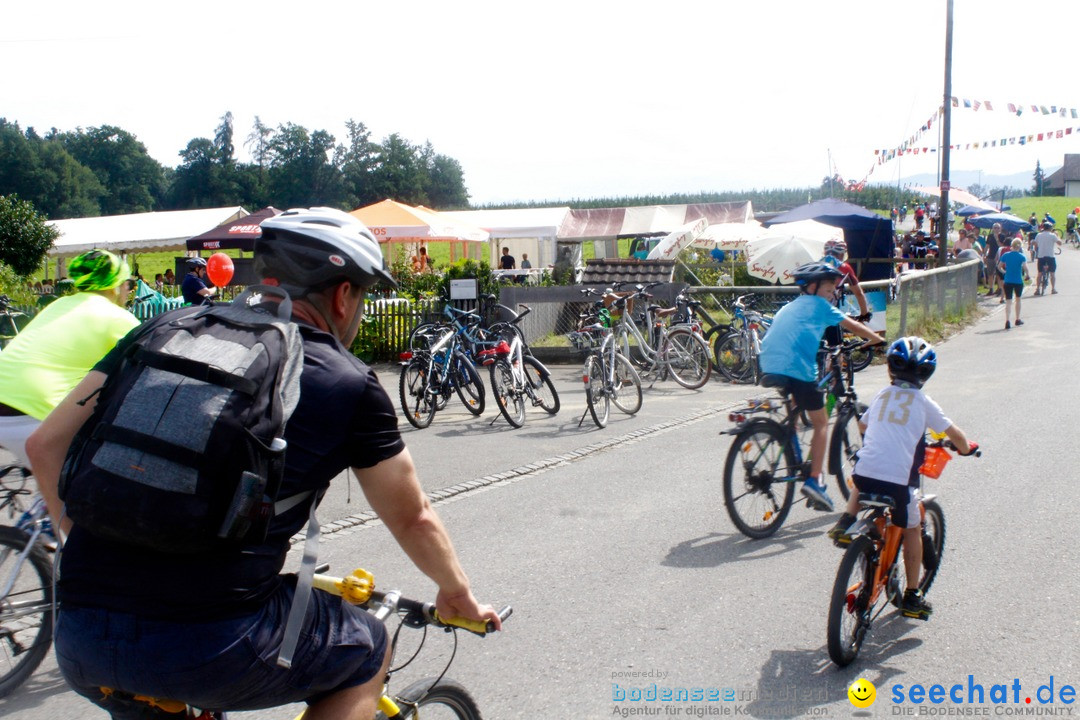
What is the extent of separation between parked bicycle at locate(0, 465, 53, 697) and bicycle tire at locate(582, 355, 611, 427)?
271 inches

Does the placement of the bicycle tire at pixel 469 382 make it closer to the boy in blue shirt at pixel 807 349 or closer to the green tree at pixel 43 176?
the boy in blue shirt at pixel 807 349

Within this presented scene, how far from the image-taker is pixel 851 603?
4.54 metres

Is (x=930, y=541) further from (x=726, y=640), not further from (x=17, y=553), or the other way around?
(x=17, y=553)

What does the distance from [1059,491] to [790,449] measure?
96.1 inches

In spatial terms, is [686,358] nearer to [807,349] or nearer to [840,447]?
[840,447]

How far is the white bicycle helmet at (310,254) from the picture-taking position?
7.39ft

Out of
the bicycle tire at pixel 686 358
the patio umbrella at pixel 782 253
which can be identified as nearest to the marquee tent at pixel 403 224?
the patio umbrella at pixel 782 253

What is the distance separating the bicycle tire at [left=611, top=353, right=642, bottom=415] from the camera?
11.4 m

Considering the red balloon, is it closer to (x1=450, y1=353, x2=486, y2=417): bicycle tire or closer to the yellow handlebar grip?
(x1=450, y1=353, x2=486, y2=417): bicycle tire

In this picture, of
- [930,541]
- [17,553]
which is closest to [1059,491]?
[930,541]

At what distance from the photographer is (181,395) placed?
1879mm

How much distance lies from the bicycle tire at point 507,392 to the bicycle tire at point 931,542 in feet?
20.2

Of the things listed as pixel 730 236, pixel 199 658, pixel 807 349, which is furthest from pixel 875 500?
pixel 730 236

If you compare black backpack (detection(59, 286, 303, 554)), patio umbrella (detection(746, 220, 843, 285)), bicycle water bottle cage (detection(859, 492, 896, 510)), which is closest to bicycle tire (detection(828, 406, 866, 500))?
bicycle water bottle cage (detection(859, 492, 896, 510))
